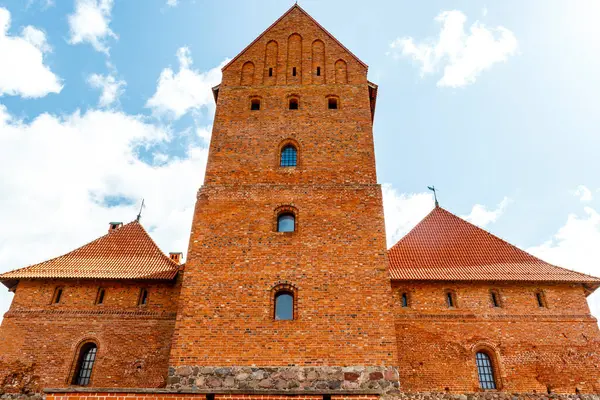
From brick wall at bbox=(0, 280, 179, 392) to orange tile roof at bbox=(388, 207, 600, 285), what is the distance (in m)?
6.99

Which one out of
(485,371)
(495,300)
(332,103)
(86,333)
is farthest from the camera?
(332,103)

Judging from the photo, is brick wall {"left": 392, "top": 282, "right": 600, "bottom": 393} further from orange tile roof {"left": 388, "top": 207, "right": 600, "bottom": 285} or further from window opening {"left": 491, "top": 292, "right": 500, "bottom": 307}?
orange tile roof {"left": 388, "top": 207, "right": 600, "bottom": 285}

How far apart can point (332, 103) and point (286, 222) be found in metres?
4.62

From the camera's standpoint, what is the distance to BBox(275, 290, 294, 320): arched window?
10.5 meters

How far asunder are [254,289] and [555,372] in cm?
823

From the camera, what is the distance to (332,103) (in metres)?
14.5

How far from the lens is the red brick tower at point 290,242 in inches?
383

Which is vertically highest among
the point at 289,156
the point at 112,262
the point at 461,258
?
the point at 289,156

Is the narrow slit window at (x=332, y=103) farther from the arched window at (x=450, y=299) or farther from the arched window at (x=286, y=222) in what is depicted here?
the arched window at (x=450, y=299)

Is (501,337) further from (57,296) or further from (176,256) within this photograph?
(57,296)

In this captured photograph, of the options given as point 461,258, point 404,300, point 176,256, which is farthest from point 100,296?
point 461,258

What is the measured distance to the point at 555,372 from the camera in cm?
1205

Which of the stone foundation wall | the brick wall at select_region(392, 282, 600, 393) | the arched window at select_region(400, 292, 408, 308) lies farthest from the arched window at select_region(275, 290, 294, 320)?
the arched window at select_region(400, 292, 408, 308)

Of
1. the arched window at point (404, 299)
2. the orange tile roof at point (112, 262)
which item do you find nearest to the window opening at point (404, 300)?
the arched window at point (404, 299)
